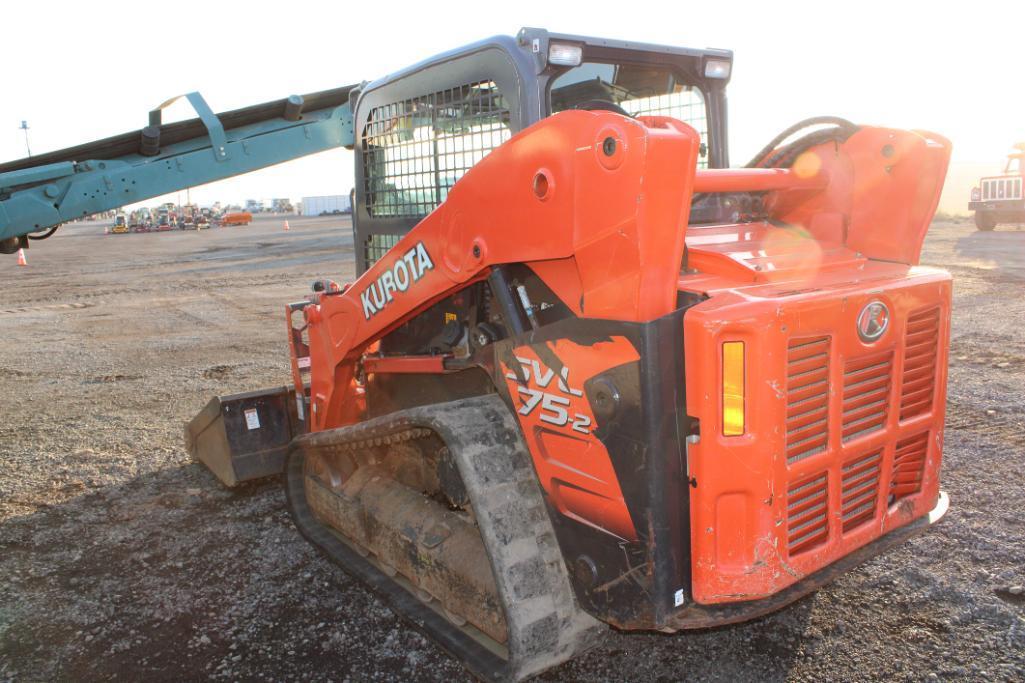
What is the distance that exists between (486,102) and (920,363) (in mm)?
1941

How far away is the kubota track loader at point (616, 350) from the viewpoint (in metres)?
2.31

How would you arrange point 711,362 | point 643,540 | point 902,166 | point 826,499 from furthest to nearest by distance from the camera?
point 902,166 → point 826,499 → point 643,540 → point 711,362

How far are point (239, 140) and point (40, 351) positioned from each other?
6.87 metres

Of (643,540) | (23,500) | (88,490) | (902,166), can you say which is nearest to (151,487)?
(88,490)

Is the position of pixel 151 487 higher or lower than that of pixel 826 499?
lower

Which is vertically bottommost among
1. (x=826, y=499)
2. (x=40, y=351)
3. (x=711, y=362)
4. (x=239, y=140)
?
(x=40, y=351)

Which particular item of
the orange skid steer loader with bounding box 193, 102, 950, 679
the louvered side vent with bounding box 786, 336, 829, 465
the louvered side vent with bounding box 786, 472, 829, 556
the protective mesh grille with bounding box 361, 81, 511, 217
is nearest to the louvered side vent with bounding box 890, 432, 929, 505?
the orange skid steer loader with bounding box 193, 102, 950, 679

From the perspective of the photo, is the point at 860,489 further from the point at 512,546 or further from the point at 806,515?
the point at 512,546

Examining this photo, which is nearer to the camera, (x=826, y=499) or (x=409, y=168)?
(x=826, y=499)

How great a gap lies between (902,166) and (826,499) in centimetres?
136

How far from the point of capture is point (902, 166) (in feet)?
9.93

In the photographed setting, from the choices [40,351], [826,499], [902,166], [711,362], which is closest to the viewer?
[711,362]

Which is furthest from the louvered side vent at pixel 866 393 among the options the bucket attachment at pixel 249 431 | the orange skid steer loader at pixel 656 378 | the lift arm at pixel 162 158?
the lift arm at pixel 162 158

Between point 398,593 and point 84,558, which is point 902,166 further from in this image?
point 84,558
